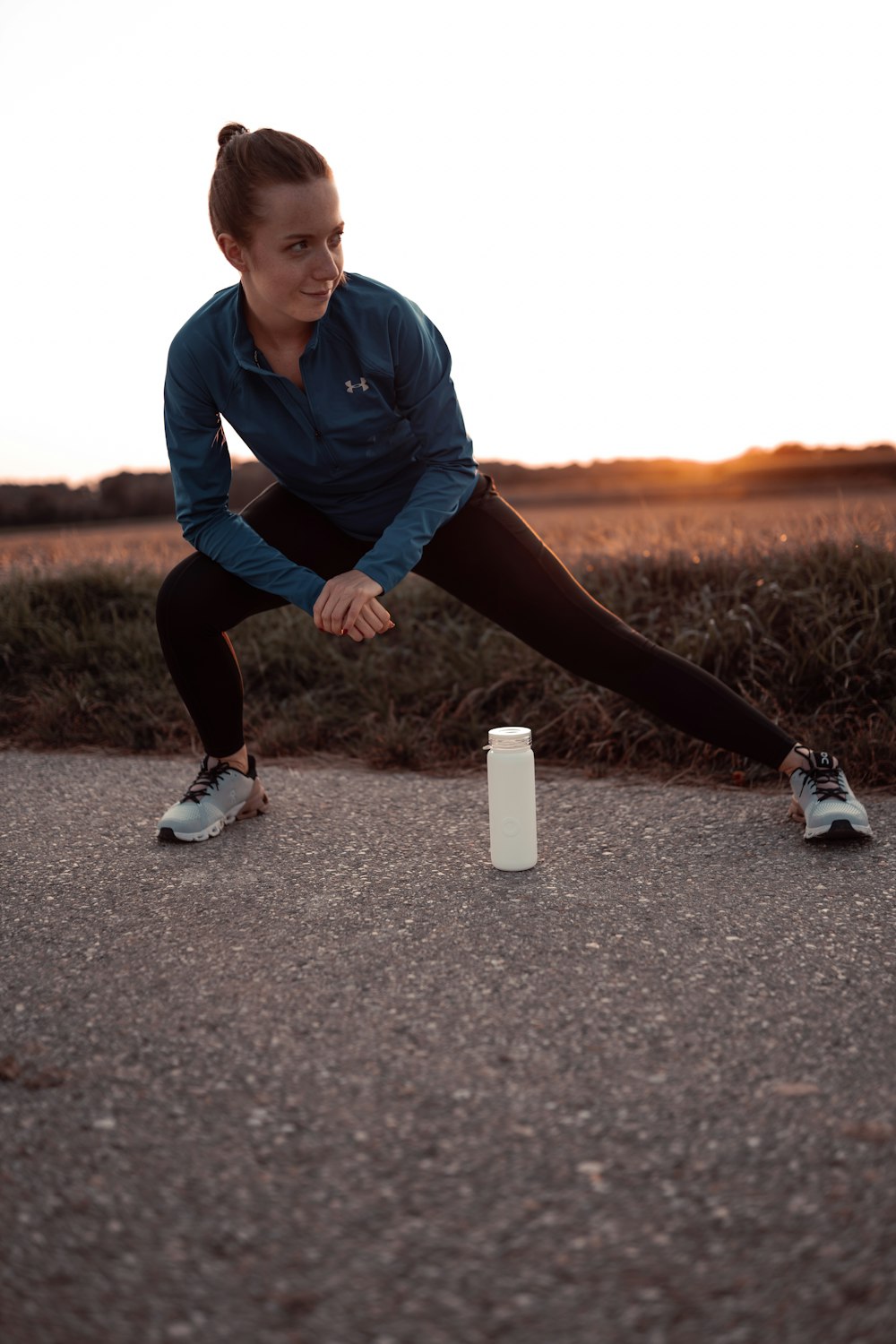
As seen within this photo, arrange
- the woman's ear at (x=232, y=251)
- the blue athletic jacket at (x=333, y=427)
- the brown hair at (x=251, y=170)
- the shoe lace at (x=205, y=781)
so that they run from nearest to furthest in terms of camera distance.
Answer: the brown hair at (x=251, y=170), the woman's ear at (x=232, y=251), the blue athletic jacket at (x=333, y=427), the shoe lace at (x=205, y=781)

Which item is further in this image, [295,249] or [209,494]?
[209,494]

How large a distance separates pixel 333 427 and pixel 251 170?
656mm

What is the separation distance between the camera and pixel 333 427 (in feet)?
9.65

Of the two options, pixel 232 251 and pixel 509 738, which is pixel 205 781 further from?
pixel 232 251

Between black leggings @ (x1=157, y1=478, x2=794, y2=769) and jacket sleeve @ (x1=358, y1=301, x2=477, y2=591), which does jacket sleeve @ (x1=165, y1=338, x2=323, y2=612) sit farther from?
jacket sleeve @ (x1=358, y1=301, x2=477, y2=591)

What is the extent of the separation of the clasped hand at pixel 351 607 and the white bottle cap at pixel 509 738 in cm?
40

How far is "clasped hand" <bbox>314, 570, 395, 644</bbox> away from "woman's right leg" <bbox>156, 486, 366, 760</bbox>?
0.30 m

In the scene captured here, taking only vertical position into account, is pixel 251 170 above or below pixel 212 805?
above

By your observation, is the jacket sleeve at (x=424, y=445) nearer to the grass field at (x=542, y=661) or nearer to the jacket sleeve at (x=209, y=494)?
the jacket sleeve at (x=209, y=494)

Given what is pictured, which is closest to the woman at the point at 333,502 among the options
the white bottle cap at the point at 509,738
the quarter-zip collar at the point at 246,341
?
the quarter-zip collar at the point at 246,341

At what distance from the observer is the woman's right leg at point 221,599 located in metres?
3.18

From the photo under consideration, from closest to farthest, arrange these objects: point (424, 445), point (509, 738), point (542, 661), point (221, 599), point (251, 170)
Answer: point (251, 170)
point (509, 738)
point (424, 445)
point (221, 599)
point (542, 661)

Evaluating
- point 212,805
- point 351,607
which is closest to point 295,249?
point 351,607

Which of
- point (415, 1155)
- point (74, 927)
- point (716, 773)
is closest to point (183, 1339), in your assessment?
point (415, 1155)
